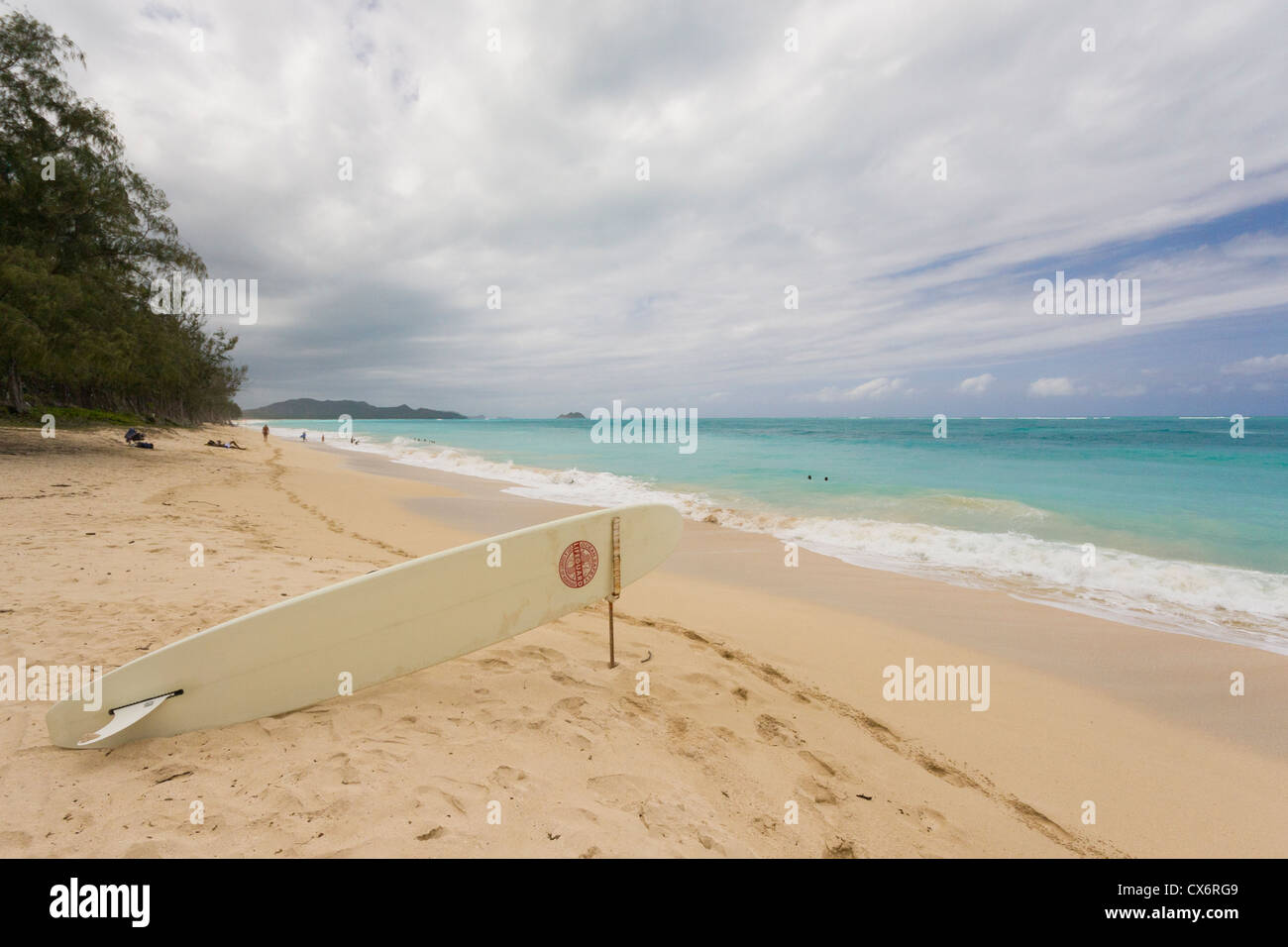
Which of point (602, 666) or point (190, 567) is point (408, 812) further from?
point (190, 567)

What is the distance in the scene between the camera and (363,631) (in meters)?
3.13

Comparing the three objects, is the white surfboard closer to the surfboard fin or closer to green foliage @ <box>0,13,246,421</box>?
the surfboard fin

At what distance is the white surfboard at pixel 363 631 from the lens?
8.39 ft

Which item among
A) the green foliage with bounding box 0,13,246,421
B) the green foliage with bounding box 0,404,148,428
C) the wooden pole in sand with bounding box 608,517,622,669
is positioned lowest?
the wooden pole in sand with bounding box 608,517,622,669

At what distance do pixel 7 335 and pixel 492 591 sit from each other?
575 inches

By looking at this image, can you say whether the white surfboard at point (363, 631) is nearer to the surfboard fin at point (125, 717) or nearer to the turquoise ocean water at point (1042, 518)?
the surfboard fin at point (125, 717)

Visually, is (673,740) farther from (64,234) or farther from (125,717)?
(64,234)

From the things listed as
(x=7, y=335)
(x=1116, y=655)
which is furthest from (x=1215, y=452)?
(x=7, y=335)

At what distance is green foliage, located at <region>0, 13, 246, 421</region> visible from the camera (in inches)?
440

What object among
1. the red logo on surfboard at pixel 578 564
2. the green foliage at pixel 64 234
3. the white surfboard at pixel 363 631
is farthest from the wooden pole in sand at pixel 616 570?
the green foliage at pixel 64 234

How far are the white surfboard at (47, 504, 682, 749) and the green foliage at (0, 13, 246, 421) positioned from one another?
45.5 feet

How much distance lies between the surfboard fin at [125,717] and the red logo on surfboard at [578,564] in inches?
87.2

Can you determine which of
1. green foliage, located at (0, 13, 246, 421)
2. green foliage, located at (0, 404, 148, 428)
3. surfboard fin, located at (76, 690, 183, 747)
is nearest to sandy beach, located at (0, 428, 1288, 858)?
surfboard fin, located at (76, 690, 183, 747)

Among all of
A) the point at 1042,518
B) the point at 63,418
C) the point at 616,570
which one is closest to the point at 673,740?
the point at 616,570
